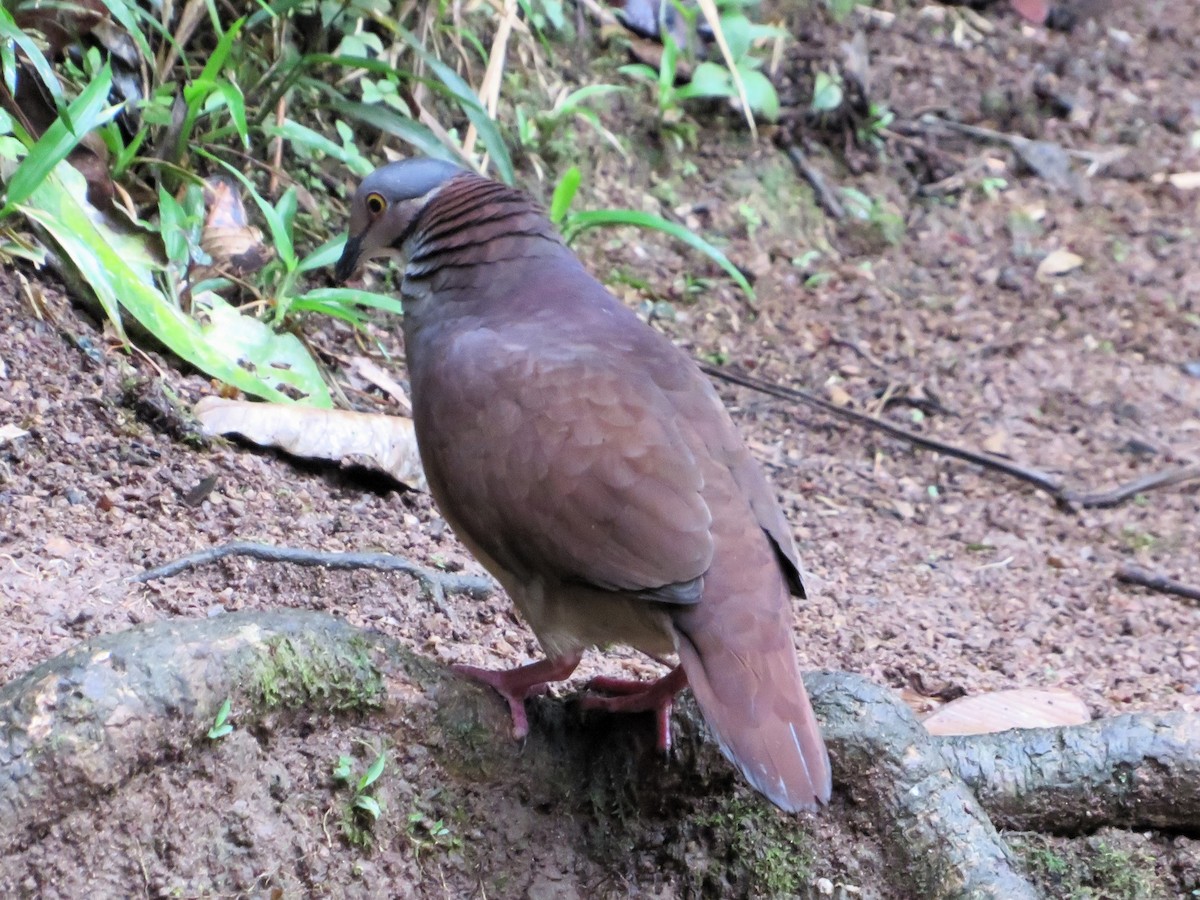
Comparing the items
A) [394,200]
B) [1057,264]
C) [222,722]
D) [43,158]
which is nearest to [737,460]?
[222,722]

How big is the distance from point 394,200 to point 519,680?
4.78ft

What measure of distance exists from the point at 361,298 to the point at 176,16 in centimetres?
135

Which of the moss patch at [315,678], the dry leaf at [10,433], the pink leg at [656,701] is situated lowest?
the pink leg at [656,701]

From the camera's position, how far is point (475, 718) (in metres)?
2.33

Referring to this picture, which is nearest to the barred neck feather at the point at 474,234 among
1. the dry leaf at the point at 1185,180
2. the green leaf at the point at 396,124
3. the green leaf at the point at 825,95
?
the green leaf at the point at 396,124

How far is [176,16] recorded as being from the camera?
4500 millimetres

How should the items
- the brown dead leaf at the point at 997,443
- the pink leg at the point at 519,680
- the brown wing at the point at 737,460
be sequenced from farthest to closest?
the brown dead leaf at the point at 997,443 < the brown wing at the point at 737,460 < the pink leg at the point at 519,680

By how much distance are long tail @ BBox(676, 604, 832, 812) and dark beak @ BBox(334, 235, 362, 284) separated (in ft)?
5.39

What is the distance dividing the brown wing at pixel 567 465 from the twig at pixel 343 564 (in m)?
0.46

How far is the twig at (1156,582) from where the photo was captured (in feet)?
13.6

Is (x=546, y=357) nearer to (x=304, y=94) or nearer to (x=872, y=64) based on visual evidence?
(x=304, y=94)

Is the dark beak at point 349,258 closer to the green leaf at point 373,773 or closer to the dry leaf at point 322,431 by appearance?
the dry leaf at point 322,431

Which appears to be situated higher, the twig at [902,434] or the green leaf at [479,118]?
the green leaf at [479,118]

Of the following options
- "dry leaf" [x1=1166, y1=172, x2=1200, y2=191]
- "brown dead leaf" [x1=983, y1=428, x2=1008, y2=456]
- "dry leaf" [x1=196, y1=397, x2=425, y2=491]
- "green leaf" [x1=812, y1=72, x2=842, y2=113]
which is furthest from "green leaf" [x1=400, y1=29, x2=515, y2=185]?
"dry leaf" [x1=1166, y1=172, x2=1200, y2=191]
